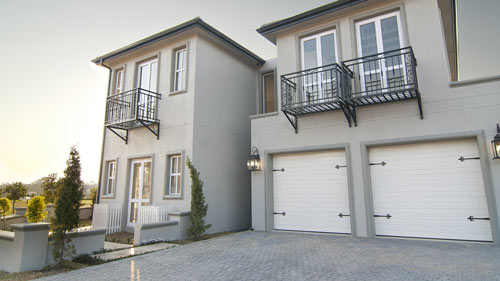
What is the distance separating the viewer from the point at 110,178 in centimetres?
1059

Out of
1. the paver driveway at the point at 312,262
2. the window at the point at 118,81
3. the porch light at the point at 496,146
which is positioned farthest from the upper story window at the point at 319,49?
the window at the point at 118,81

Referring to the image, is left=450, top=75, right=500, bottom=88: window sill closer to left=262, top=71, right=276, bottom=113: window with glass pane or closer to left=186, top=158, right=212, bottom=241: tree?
left=262, top=71, right=276, bottom=113: window with glass pane

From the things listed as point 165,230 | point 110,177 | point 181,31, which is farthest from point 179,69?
point 165,230

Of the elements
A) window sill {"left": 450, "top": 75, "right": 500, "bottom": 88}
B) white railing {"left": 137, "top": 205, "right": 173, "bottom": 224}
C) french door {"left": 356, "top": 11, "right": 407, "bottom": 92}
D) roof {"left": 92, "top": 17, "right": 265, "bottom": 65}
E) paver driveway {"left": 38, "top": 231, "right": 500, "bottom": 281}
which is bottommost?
paver driveway {"left": 38, "top": 231, "right": 500, "bottom": 281}

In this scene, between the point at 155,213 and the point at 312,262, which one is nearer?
the point at 312,262

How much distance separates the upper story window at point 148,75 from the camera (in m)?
10.1

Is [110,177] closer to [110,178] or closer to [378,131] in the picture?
[110,178]

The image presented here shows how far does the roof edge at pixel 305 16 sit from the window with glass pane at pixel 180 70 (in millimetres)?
2667

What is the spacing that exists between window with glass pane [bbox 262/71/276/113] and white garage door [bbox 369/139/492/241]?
16.3 feet

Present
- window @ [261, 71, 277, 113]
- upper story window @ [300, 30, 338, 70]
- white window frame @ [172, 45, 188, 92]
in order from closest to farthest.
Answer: upper story window @ [300, 30, 338, 70] → white window frame @ [172, 45, 188, 92] → window @ [261, 71, 277, 113]

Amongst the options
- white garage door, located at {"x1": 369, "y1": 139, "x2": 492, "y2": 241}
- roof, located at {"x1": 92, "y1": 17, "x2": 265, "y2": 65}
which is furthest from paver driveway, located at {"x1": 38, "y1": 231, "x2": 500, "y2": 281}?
roof, located at {"x1": 92, "y1": 17, "x2": 265, "y2": 65}

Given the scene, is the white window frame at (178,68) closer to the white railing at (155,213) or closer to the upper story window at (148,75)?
the upper story window at (148,75)

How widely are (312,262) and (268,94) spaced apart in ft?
25.6

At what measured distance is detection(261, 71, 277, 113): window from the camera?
1134 centimetres
